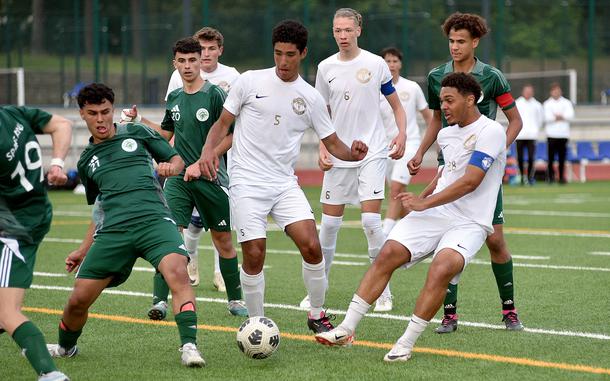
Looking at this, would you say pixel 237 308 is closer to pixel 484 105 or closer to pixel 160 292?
pixel 160 292

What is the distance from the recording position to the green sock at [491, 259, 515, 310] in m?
8.41

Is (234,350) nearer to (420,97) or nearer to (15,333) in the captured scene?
(15,333)

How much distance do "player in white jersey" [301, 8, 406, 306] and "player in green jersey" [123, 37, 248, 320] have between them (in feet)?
2.55

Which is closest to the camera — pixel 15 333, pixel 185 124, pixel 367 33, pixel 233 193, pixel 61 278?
pixel 15 333

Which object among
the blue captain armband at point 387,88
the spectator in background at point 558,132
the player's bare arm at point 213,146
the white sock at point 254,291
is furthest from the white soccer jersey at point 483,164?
the spectator in background at point 558,132

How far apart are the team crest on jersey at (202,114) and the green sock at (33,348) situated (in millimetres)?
3350

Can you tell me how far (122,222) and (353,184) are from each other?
293cm

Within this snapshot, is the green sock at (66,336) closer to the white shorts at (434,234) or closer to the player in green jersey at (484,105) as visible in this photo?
the white shorts at (434,234)

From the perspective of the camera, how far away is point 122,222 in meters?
7.25

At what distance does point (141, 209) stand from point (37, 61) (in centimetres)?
2268

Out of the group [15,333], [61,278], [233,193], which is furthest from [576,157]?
[15,333]

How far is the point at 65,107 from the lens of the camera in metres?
28.3

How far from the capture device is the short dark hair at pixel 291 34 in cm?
775

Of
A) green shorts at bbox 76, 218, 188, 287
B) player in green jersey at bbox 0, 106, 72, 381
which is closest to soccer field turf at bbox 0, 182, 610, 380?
green shorts at bbox 76, 218, 188, 287
